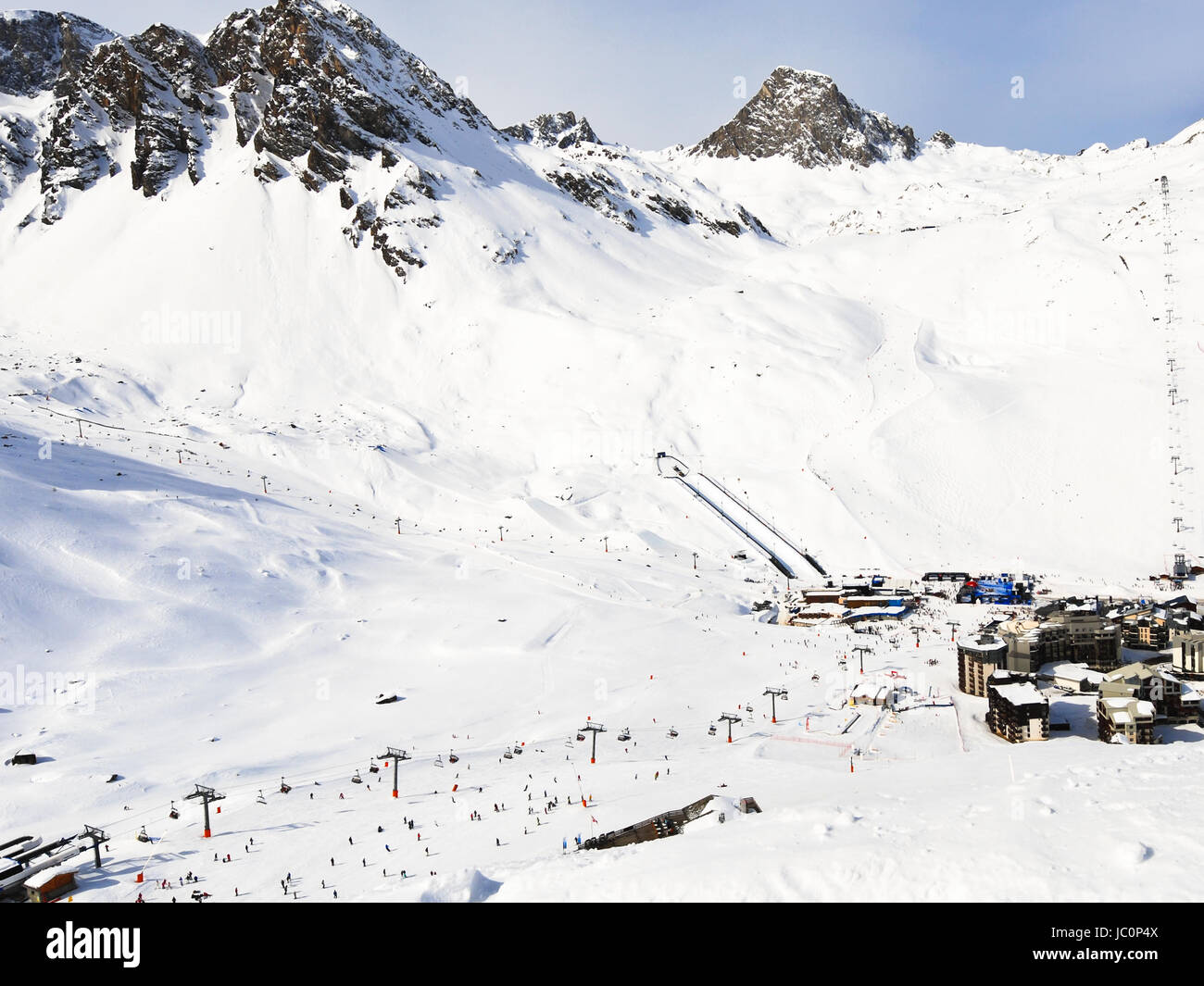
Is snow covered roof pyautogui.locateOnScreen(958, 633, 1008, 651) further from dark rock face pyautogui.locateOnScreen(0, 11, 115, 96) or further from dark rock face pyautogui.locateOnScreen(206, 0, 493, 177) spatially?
dark rock face pyautogui.locateOnScreen(0, 11, 115, 96)

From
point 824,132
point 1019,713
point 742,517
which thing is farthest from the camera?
point 824,132

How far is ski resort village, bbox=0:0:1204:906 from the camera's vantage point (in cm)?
2272

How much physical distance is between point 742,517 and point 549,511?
17.8 meters

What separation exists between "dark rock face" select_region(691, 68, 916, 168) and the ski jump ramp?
5540 inches

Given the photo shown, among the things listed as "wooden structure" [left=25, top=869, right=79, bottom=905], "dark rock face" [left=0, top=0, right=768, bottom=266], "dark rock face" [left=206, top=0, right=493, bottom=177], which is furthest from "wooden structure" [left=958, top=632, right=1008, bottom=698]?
"dark rock face" [left=206, top=0, right=493, bottom=177]

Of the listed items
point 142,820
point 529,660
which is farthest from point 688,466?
point 142,820

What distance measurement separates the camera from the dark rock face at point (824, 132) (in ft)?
620

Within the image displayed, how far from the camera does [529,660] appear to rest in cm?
4372

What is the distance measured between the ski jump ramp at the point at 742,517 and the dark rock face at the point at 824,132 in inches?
5540

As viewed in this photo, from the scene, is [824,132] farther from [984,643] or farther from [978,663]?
[978,663]

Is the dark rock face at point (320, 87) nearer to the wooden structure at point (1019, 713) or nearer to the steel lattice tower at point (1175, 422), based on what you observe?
the steel lattice tower at point (1175, 422)

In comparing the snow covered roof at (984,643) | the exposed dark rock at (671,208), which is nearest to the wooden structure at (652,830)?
the snow covered roof at (984,643)

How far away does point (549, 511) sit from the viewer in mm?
70562

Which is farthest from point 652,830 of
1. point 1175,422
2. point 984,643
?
point 1175,422
